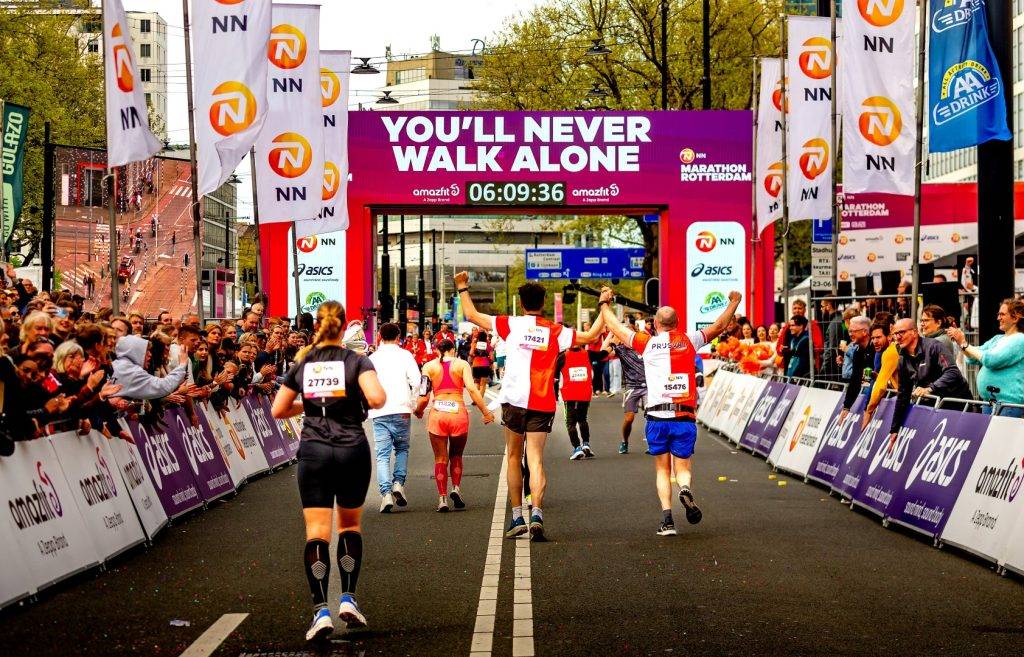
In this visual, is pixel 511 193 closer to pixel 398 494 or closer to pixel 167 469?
pixel 398 494

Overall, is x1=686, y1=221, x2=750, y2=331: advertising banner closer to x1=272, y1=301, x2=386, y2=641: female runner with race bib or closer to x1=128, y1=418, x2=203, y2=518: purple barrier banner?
x1=128, y1=418, x2=203, y2=518: purple barrier banner

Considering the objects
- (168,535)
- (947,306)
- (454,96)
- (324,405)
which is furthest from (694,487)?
(454,96)

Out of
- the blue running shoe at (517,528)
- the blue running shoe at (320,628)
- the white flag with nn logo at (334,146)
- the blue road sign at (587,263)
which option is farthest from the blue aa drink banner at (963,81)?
the blue road sign at (587,263)

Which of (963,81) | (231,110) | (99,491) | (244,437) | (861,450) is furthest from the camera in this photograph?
(231,110)

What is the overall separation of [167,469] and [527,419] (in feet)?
11.6

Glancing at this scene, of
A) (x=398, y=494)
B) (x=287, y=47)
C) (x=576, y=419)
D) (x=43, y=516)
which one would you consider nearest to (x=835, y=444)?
(x=398, y=494)

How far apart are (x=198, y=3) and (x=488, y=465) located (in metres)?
7.00

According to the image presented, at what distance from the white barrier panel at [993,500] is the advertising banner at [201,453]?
715 cm

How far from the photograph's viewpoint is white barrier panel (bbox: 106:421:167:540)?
12.6 meters

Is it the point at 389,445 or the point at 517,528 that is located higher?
the point at 389,445

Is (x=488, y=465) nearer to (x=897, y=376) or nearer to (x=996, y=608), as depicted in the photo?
(x=897, y=376)

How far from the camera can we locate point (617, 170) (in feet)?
127

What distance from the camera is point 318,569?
8.34 metres

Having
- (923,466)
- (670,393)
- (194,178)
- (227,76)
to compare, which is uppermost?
(227,76)
